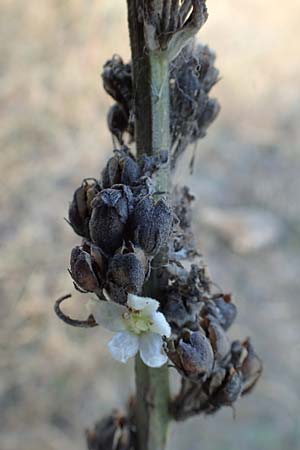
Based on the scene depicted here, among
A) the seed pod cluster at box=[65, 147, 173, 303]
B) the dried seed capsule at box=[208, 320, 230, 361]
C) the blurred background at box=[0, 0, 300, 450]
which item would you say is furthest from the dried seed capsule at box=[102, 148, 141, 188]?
the blurred background at box=[0, 0, 300, 450]

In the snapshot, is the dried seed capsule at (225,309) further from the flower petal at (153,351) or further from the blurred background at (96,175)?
the blurred background at (96,175)

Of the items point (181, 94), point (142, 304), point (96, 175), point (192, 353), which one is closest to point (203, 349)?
point (192, 353)

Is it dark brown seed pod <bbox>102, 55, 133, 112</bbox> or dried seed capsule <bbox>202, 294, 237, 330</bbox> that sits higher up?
dark brown seed pod <bbox>102, 55, 133, 112</bbox>

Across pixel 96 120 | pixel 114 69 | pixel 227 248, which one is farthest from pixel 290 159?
pixel 114 69

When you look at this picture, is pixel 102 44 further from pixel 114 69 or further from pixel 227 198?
pixel 114 69

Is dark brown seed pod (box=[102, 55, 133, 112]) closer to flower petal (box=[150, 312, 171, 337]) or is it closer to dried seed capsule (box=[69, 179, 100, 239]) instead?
dried seed capsule (box=[69, 179, 100, 239])

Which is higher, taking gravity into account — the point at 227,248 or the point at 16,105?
the point at 16,105

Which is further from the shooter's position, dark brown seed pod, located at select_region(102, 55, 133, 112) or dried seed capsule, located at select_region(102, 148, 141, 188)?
dark brown seed pod, located at select_region(102, 55, 133, 112)
